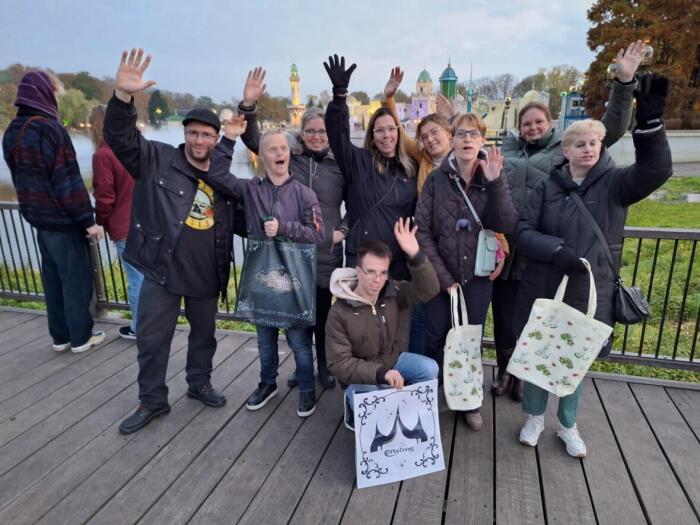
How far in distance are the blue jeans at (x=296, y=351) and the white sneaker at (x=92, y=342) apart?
1784mm

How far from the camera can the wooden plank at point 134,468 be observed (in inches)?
79.7

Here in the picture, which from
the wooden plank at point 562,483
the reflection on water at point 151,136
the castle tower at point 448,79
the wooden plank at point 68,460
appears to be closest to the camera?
the wooden plank at point 562,483

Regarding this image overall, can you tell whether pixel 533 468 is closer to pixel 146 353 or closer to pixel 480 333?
pixel 480 333

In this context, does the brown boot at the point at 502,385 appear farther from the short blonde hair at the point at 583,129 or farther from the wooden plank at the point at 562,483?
the short blonde hair at the point at 583,129

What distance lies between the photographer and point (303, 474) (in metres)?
2.25

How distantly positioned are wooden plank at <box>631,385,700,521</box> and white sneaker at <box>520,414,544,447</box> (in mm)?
635

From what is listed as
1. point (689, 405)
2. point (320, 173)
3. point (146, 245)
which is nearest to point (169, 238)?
point (146, 245)

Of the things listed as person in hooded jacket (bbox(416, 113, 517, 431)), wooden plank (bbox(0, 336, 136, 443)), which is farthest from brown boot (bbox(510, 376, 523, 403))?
wooden plank (bbox(0, 336, 136, 443))

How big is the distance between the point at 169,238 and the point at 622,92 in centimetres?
261

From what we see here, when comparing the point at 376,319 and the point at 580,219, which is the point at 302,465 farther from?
the point at 580,219

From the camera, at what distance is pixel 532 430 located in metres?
2.44

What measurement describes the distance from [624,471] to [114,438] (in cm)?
274

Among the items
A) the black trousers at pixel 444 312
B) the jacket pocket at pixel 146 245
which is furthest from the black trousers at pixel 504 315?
the jacket pocket at pixel 146 245

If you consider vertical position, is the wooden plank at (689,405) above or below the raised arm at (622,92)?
below
